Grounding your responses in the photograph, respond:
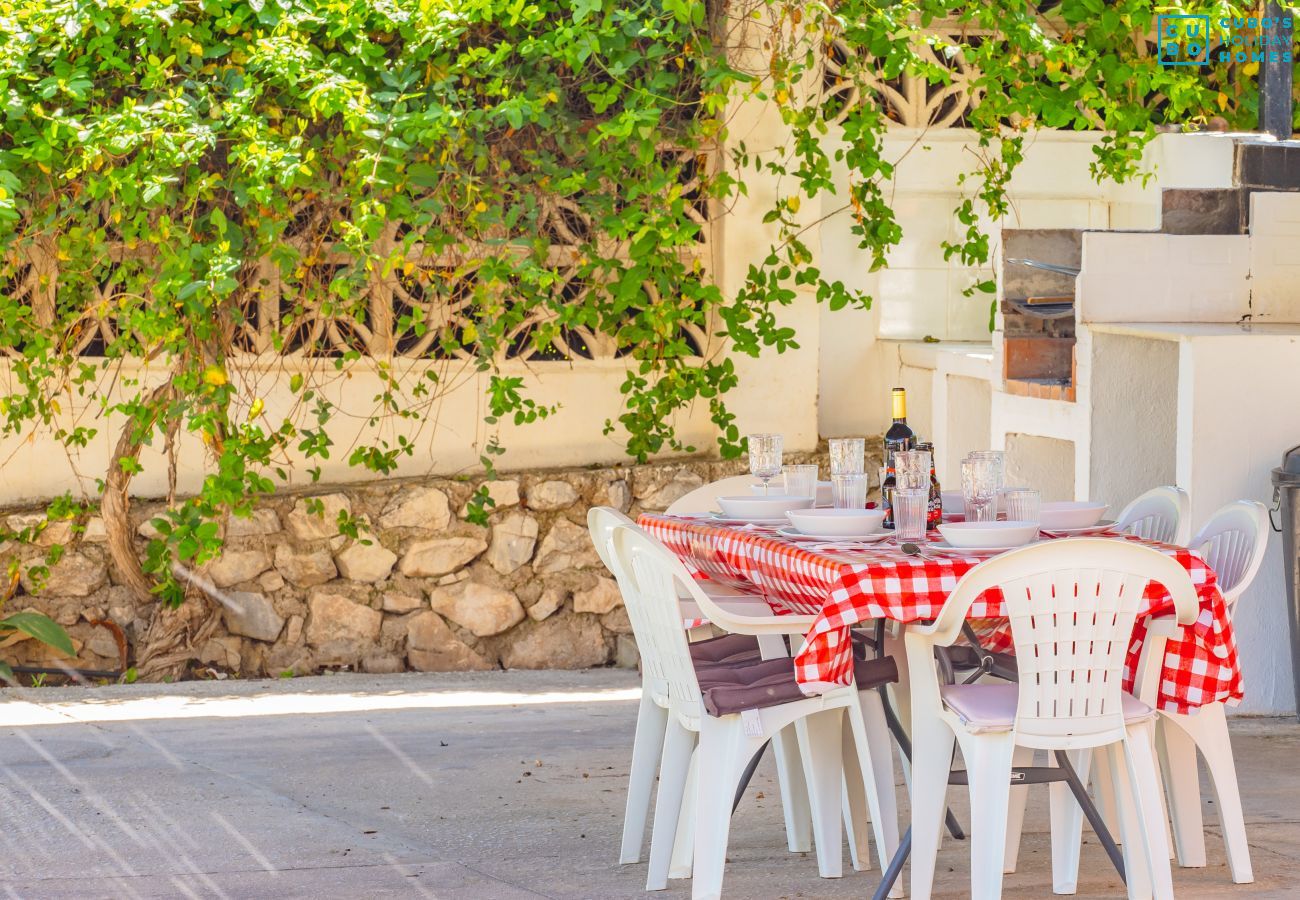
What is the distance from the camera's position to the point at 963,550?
358 centimetres

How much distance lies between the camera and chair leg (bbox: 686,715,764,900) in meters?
3.46

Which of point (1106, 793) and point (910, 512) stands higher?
point (910, 512)

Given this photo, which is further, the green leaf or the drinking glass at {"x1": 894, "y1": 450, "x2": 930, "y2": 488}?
the green leaf

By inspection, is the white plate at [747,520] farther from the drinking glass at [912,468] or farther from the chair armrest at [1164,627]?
the chair armrest at [1164,627]

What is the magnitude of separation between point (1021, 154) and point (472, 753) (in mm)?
3859

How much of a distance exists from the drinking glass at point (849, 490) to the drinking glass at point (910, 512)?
1.23 ft

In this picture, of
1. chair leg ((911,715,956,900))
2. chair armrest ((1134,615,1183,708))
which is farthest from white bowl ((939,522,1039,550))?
chair leg ((911,715,956,900))

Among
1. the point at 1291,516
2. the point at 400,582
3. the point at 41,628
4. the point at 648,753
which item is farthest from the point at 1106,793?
the point at 41,628

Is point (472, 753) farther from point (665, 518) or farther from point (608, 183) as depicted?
point (608, 183)

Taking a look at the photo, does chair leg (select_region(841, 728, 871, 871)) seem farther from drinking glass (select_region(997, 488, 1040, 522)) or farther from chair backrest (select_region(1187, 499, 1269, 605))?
chair backrest (select_region(1187, 499, 1269, 605))

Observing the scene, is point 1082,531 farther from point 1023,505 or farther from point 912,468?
point 912,468

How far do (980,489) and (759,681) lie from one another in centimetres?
75

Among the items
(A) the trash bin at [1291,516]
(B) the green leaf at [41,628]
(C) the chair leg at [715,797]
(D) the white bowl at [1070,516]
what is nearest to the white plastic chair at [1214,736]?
(D) the white bowl at [1070,516]

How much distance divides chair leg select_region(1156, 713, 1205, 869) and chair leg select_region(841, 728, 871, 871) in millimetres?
709
